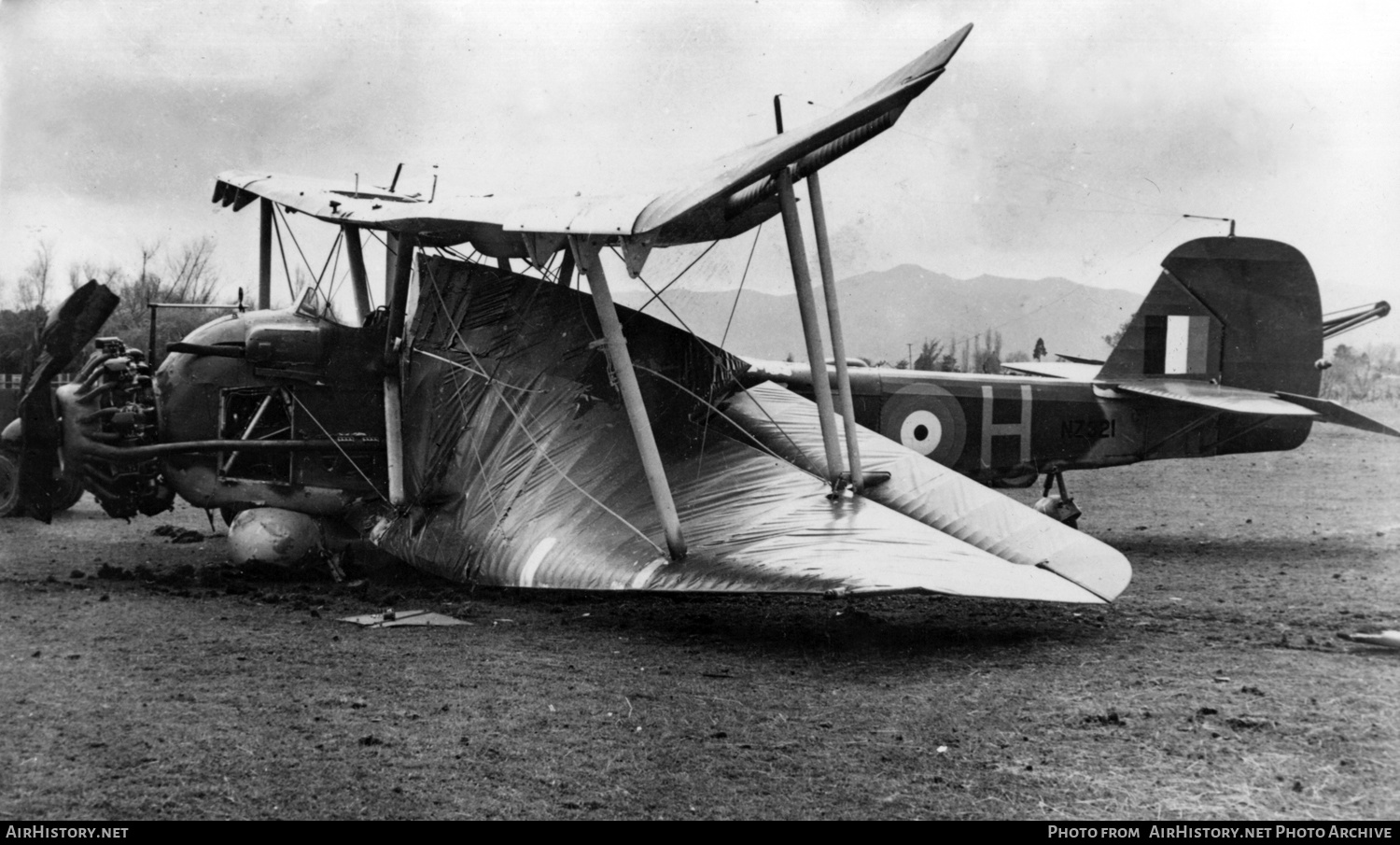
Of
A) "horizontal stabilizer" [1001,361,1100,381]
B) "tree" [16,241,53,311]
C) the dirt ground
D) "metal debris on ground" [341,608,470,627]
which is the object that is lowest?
"metal debris on ground" [341,608,470,627]

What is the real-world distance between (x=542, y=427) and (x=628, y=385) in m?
1.79

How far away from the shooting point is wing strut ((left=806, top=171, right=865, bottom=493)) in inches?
282

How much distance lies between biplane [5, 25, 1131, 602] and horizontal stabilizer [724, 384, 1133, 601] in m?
0.02

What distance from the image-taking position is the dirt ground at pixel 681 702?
4.16 m

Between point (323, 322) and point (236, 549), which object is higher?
point (323, 322)

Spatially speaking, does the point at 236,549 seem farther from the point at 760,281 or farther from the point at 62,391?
the point at 760,281

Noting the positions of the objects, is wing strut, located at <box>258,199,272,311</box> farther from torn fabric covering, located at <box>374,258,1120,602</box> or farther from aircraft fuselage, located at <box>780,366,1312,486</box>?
aircraft fuselage, located at <box>780,366,1312,486</box>

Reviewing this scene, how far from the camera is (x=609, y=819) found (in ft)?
13.1

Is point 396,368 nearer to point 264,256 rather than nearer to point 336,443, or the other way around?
point 336,443

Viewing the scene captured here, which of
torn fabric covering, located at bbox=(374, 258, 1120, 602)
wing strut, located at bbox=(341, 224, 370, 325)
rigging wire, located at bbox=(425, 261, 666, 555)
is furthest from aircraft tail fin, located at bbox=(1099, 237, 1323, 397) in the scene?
wing strut, located at bbox=(341, 224, 370, 325)

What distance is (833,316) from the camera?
7.34m

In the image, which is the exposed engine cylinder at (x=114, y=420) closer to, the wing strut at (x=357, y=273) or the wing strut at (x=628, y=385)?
the wing strut at (x=357, y=273)

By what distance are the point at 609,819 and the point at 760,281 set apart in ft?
16.6

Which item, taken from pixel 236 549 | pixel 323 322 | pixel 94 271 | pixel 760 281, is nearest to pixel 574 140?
pixel 323 322
